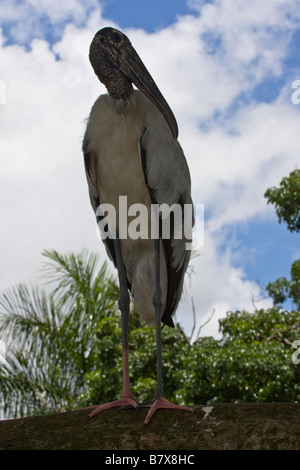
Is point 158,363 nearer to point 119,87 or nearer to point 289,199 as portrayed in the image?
point 119,87

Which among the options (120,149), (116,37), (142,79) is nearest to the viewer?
(120,149)

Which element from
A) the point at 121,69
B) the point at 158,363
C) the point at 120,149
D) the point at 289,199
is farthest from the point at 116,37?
the point at 289,199

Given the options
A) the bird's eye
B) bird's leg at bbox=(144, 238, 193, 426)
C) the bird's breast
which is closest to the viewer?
bird's leg at bbox=(144, 238, 193, 426)

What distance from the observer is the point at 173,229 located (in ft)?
13.1

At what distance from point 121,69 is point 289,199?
251 inches

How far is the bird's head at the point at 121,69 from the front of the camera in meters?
3.86

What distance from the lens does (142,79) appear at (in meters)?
3.93

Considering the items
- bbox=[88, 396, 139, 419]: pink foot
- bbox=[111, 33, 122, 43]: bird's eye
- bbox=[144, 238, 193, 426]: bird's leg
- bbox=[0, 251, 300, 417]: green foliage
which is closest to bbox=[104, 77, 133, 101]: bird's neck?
bbox=[111, 33, 122, 43]: bird's eye

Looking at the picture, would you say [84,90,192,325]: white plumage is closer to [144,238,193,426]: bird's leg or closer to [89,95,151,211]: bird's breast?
[89,95,151,211]: bird's breast

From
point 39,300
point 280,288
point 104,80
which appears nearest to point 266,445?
point 104,80

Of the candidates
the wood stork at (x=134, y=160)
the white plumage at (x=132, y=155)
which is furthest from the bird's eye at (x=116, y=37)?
the white plumage at (x=132, y=155)

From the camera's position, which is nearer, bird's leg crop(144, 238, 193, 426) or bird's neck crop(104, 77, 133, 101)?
bird's leg crop(144, 238, 193, 426)

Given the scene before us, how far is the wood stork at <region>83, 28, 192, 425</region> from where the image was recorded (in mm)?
3789
